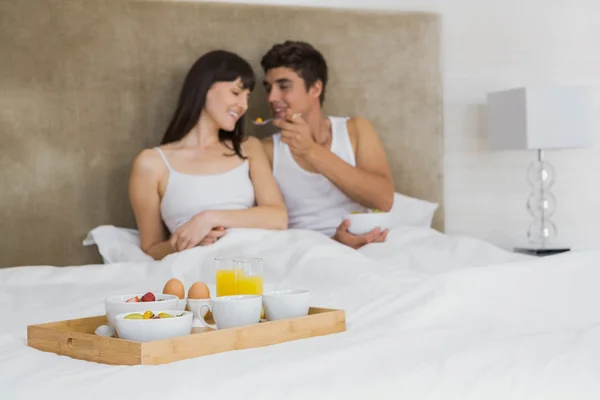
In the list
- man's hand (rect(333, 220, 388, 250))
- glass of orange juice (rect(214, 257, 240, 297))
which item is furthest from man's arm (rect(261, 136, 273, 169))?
glass of orange juice (rect(214, 257, 240, 297))

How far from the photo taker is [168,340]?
124 centimetres

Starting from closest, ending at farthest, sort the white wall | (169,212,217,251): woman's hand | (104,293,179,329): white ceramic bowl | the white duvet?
1. the white duvet
2. (104,293,179,329): white ceramic bowl
3. (169,212,217,251): woman's hand
4. the white wall

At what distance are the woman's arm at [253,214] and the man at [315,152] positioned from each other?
125 millimetres

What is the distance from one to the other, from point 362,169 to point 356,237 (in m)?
0.45

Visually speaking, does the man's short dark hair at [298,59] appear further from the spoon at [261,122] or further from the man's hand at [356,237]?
the man's hand at [356,237]

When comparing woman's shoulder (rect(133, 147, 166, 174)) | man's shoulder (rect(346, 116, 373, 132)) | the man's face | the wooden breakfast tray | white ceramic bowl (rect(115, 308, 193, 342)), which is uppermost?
the man's face

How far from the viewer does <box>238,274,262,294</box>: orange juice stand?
5.48ft

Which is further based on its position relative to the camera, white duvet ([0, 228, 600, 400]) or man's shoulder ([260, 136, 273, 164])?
man's shoulder ([260, 136, 273, 164])

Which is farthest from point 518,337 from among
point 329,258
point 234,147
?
point 234,147

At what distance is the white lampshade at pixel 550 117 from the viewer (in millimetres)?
3287

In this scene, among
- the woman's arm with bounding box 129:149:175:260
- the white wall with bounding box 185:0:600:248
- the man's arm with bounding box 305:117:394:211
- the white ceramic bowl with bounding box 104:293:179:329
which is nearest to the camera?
the white ceramic bowl with bounding box 104:293:179:329

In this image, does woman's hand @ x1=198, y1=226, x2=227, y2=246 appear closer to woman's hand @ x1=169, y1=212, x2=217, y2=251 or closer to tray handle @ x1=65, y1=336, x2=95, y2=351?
woman's hand @ x1=169, y1=212, x2=217, y2=251

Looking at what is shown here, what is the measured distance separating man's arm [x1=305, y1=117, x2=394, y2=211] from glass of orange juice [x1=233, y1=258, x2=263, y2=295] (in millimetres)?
1253

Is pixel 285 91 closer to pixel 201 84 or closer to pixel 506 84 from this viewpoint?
pixel 201 84
